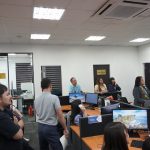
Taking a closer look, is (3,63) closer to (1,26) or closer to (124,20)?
(1,26)

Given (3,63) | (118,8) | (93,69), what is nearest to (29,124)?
(93,69)

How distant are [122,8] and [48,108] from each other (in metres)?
2.12

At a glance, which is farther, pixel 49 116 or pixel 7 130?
pixel 49 116

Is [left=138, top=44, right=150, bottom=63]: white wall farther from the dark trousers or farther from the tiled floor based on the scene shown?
the dark trousers

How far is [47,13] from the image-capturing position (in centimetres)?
393

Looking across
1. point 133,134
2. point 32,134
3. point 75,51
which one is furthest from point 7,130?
point 75,51

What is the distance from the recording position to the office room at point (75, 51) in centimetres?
333

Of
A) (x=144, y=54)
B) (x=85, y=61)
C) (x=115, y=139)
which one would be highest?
(x=144, y=54)

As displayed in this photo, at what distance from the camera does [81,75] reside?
7980 mm

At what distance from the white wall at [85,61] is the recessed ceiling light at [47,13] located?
11.4 ft

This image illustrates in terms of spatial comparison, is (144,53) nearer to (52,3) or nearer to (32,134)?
(32,134)

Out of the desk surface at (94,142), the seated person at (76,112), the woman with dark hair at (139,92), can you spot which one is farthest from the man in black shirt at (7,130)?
the woman with dark hair at (139,92)

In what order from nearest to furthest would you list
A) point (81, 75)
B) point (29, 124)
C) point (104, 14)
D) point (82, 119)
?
point (82, 119), point (104, 14), point (29, 124), point (81, 75)

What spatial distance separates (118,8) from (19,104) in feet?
20.7
